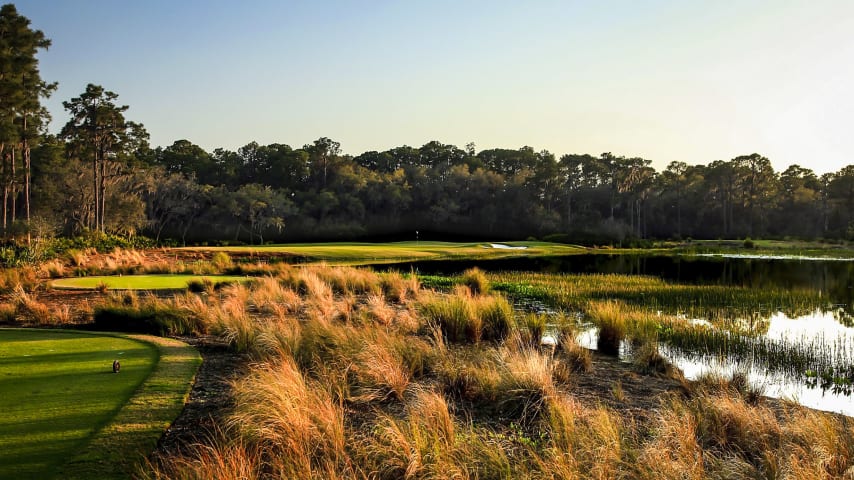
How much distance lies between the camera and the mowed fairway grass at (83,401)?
174 inches

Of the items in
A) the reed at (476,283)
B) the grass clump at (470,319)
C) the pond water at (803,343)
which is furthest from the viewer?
the reed at (476,283)

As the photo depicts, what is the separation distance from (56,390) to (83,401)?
540 millimetres

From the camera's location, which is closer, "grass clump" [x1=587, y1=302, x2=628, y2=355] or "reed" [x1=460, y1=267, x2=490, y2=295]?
"grass clump" [x1=587, y1=302, x2=628, y2=355]

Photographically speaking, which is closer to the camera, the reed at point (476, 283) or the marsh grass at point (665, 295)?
the marsh grass at point (665, 295)

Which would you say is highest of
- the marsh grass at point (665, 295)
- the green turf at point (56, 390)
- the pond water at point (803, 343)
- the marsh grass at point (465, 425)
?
the green turf at point (56, 390)

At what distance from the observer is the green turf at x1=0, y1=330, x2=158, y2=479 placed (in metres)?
4.50

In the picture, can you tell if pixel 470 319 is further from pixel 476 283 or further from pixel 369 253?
pixel 369 253

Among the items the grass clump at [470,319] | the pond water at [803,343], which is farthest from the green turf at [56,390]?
the pond water at [803,343]

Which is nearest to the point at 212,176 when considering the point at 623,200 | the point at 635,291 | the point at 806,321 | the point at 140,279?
the point at 623,200

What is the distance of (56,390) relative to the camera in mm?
5973

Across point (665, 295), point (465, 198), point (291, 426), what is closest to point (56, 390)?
point (291, 426)

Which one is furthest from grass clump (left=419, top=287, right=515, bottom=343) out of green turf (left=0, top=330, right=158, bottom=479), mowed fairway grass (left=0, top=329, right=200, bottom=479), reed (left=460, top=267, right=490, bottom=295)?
green turf (left=0, top=330, right=158, bottom=479)

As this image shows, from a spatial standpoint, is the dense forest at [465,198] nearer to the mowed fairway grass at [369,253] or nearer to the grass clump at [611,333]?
the mowed fairway grass at [369,253]

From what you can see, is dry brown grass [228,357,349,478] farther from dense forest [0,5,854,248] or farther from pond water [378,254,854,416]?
dense forest [0,5,854,248]
